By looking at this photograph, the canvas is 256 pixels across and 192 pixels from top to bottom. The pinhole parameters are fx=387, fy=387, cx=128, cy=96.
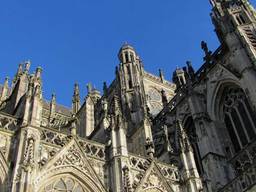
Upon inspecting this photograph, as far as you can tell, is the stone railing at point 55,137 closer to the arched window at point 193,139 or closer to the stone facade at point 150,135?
the stone facade at point 150,135

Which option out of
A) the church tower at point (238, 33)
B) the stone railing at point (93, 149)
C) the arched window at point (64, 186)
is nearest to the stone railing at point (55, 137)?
the stone railing at point (93, 149)

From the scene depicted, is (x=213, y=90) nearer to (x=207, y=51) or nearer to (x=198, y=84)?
(x=198, y=84)

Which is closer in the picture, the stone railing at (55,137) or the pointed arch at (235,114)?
the stone railing at (55,137)

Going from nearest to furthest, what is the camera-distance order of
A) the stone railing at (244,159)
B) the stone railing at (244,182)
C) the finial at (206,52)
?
the stone railing at (244,182), the stone railing at (244,159), the finial at (206,52)

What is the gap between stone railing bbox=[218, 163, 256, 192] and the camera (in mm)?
14401

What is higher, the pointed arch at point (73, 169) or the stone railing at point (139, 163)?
the stone railing at point (139, 163)

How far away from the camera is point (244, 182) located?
583 inches

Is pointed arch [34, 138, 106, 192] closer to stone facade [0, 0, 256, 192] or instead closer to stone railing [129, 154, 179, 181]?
stone facade [0, 0, 256, 192]

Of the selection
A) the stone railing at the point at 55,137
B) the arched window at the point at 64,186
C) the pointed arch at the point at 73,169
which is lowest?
the arched window at the point at 64,186

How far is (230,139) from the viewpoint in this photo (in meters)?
18.5

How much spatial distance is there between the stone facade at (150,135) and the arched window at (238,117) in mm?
48

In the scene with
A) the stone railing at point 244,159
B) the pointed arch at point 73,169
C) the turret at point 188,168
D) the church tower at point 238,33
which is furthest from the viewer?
the church tower at point 238,33

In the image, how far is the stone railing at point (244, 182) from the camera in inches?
567

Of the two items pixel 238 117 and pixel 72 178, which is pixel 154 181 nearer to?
pixel 72 178
